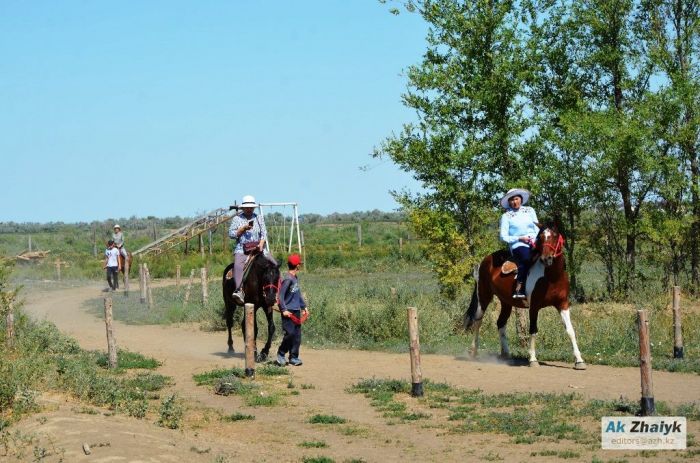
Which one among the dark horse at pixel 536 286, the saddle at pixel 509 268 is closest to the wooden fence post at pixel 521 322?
the dark horse at pixel 536 286

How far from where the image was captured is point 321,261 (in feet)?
176

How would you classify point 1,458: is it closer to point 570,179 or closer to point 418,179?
point 418,179

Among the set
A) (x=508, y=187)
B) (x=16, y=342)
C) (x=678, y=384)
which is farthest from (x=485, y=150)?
(x=16, y=342)

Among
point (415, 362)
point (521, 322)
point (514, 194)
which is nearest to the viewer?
point (415, 362)

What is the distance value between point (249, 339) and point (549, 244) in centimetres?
518

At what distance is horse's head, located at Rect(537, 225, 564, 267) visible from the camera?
16.8 meters

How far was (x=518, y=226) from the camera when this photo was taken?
58.6 feet

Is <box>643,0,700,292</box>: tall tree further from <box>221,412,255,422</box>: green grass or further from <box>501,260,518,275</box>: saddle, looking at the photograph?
<box>221,412,255,422</box>: green grass

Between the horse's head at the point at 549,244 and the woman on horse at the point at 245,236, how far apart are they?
5193mm

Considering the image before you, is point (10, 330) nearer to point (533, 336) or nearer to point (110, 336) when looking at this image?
point (110, 336)

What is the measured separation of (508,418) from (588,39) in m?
17.1

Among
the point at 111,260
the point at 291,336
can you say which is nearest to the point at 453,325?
the point at 291,336

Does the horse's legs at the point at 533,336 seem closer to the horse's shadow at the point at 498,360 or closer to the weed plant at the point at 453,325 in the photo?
the horse's shadow at the point at 498,360

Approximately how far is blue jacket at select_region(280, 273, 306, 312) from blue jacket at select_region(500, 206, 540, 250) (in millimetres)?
3761
